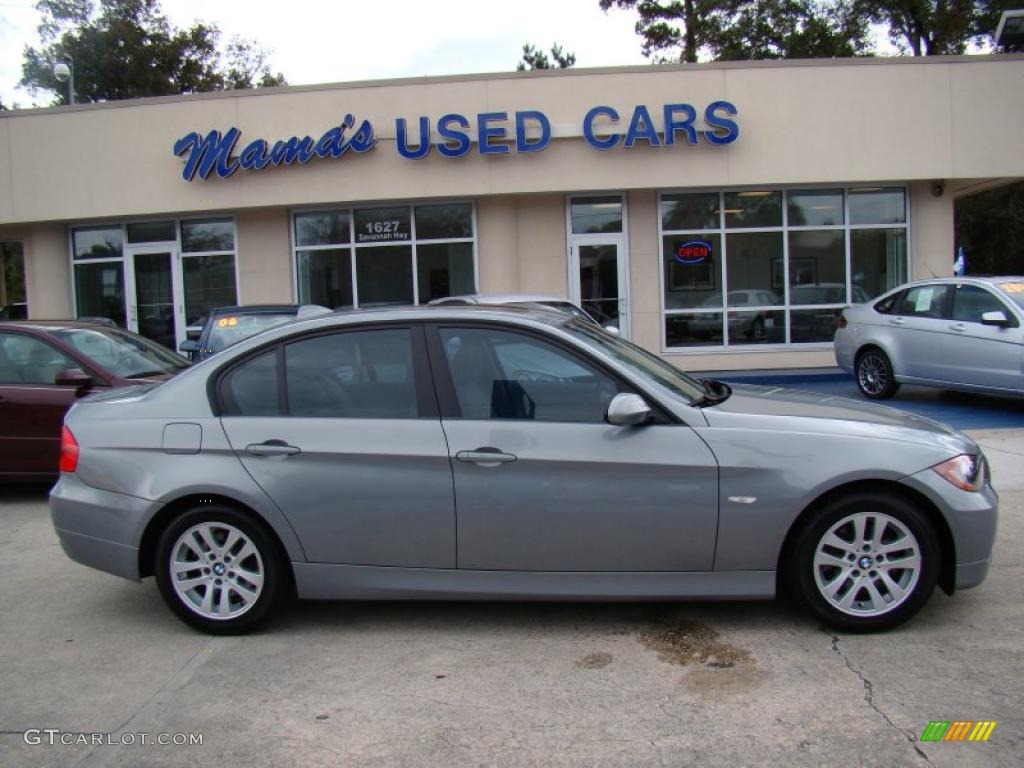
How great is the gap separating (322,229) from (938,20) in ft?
76.6

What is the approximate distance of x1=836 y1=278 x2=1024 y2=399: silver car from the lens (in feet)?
33.7

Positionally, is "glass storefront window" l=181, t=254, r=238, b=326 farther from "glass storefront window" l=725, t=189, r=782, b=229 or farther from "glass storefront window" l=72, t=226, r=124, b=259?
"glass storefront window" l=725, t=189, r=782, b=229

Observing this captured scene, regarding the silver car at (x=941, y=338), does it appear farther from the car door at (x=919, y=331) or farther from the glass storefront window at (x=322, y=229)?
the glass storefront window at (x=322, y=229)

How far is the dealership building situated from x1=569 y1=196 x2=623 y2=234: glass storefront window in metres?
0.04

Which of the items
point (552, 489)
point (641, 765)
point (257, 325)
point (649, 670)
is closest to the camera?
point (641, 765)

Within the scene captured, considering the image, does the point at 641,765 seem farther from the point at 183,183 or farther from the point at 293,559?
the point at 183,183

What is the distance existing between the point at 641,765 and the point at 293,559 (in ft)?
6.64

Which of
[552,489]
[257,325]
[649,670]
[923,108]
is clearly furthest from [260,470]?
[923,108]

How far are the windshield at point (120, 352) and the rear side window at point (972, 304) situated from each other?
8753 millimetres

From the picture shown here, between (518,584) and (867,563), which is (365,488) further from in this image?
(867,563)

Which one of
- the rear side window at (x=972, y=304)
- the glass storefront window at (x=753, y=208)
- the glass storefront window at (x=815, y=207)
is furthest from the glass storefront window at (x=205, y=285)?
the rear side window at (x=972, y=304)

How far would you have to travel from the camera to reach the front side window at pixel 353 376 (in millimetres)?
4473

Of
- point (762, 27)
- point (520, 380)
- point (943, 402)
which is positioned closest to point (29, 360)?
point (520, 380)

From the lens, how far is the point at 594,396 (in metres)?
4.38
